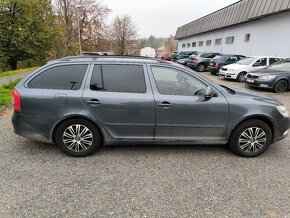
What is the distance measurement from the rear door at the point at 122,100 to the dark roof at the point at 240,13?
47.1 feet

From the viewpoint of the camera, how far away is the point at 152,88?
12.1ft

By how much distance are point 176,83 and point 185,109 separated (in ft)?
1.52

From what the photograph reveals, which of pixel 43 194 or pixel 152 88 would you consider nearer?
pixel 43 194

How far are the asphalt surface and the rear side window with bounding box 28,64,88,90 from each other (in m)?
1.13

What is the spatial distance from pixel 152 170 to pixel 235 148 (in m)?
1.51

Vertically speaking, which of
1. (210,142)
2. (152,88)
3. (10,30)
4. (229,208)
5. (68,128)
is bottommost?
(229,208)

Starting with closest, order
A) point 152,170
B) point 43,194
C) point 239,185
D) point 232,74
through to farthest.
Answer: point 43,194 < point 239,185 < point 152,170 < point 232,74

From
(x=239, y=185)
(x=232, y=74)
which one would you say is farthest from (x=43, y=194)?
(x=232, y=74)

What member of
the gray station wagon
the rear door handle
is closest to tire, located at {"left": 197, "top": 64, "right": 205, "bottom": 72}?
the gray station wagon

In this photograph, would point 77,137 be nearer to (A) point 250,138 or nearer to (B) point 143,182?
(B) point 143,182

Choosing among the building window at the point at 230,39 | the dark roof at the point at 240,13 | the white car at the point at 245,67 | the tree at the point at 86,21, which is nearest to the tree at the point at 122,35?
the tree at the point at 86,21

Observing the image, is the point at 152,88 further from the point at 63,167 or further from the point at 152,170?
the point at 63,167

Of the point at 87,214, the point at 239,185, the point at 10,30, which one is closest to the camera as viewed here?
the point at 87,214

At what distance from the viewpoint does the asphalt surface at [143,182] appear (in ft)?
8.57
